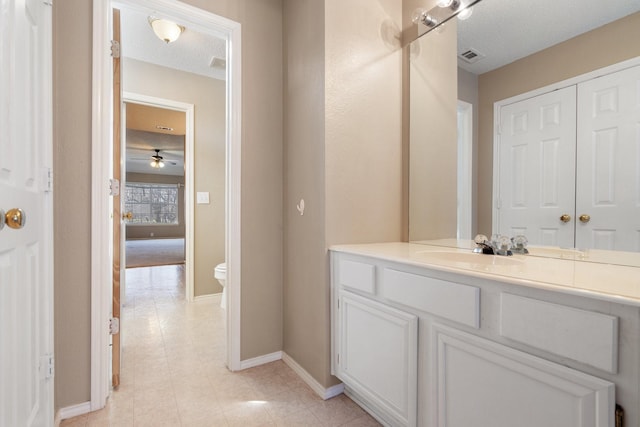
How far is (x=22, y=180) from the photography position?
1041 millimetres

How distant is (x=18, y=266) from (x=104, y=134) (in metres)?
0.82

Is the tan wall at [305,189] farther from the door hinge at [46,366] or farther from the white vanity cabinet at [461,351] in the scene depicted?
the door hinge at [46,366]

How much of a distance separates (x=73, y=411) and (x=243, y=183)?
1423 millimetres

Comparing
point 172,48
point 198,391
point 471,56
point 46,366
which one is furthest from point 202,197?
point 471,56

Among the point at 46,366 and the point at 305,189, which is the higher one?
the point at 305,189

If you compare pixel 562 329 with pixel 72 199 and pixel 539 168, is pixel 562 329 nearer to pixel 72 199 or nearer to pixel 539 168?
pixel 539 168

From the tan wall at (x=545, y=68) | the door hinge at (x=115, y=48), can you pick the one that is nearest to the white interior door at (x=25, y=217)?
the door hinge at (x=115, y=48)

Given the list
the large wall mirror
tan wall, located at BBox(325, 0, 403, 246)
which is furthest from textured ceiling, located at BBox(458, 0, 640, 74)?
tan wall, located at BBox(325, 0, 403, 246)

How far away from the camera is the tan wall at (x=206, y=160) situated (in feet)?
10.4

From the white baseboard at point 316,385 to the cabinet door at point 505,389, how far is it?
0.64 metres

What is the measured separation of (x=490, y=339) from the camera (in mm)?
913

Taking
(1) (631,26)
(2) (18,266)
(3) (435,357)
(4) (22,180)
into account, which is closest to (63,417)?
(2) (18,266)

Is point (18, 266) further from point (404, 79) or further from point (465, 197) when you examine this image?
point (404, 79)

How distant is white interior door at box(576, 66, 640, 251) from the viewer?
104 cm
